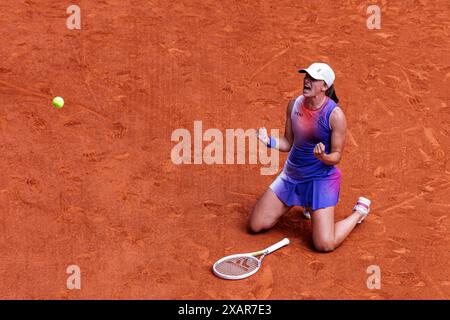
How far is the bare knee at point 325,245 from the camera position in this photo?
760 centimetres

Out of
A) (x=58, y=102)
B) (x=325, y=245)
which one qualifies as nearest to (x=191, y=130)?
(x=58, y=102)

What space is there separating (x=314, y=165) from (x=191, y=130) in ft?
7.40

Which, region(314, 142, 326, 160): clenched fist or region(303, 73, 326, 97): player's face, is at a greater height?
region(303, 73, 326, 97): player's face

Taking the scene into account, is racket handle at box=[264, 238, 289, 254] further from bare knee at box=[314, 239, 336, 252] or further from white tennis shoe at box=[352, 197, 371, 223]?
white tennis shoe at box=[352, 197, 371, 223]

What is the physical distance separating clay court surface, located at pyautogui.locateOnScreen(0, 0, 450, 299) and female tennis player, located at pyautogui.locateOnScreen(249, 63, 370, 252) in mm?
201

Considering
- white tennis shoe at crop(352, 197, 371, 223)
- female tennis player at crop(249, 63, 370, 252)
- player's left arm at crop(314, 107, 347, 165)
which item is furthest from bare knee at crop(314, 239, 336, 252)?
player's left arm at crop(314, 107, 347, 165)

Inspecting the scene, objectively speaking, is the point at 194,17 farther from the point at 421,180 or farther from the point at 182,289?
the point at 182,289

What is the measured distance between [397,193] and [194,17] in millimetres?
4559

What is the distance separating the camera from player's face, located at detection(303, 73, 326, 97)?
24.3 ft

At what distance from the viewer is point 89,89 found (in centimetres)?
1008

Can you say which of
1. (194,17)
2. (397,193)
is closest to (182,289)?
(397,193)

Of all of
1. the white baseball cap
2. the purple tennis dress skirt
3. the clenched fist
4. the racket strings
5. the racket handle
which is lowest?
the racket strings

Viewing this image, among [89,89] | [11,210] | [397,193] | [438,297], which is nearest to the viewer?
[438,297]

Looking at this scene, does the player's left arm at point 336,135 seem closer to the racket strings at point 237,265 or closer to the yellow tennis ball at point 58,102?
the racket strings at point 237,265
